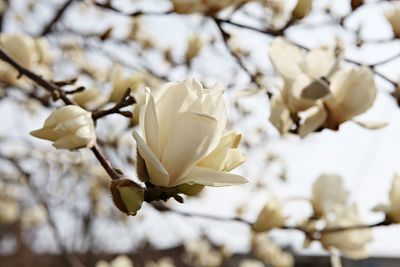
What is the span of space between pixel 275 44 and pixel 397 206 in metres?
0.27

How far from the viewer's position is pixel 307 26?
5.64 ft


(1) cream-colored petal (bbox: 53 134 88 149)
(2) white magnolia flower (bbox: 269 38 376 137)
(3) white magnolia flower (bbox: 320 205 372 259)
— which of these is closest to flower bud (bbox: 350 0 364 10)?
(2) white magnolia flower (bbox: 269 38 376 137)

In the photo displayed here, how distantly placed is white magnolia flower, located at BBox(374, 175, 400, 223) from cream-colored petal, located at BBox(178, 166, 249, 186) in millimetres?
383

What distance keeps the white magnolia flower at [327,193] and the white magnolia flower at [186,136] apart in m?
0.45

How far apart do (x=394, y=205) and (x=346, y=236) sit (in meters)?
0.12

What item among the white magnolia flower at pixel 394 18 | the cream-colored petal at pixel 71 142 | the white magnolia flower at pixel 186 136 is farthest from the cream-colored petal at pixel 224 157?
the white magnolia flower at pixel 394 18

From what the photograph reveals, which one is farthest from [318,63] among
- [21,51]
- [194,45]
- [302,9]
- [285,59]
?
[194,45]

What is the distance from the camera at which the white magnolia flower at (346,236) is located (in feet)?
2.72

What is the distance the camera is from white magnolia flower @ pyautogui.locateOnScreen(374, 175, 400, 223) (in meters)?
0.74

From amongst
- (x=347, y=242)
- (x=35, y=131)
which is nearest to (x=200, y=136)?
(x=35, y=131)

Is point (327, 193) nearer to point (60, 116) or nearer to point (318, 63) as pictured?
point (318, 63)

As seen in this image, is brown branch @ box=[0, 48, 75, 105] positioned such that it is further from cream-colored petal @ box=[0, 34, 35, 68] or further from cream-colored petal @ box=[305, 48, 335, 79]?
cream-colored petal @ box=[305, 48, 335, 79]

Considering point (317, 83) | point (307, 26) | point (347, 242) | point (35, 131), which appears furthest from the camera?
point (307, 26)

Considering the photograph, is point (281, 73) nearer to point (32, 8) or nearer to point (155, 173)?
point (155, 173)
